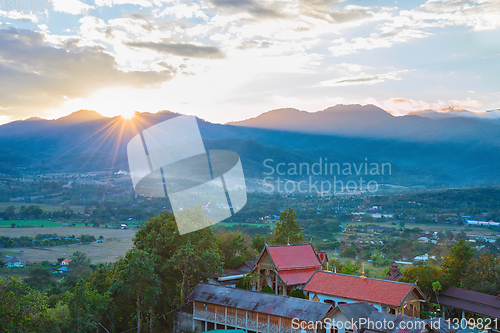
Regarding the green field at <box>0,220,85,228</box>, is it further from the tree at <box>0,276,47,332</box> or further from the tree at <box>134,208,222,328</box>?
the tree at <box>0,276,47,332</box>

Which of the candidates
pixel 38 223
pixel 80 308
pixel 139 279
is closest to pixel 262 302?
pixel 139 279

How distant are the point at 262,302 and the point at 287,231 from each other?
57.5 feet

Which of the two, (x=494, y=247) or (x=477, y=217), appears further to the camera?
(x=477, y=217)

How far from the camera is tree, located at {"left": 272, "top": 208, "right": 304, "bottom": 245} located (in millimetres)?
43344

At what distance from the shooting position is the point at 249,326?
87.8ft

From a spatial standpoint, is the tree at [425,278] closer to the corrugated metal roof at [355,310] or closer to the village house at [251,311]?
the corrugated metal roof at [355,310]

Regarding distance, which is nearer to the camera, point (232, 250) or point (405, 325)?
point (405, 325)

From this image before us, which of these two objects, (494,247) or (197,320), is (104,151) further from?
(197,320)

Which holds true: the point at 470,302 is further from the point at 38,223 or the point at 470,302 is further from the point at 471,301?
the point at 38,223

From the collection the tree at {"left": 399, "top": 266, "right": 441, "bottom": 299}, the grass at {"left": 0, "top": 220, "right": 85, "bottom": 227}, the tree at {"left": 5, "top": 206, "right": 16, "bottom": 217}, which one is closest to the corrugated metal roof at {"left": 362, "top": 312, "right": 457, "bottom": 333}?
the tree at {"left": 399, "top": 266, "right": 441, "bottom": 299}

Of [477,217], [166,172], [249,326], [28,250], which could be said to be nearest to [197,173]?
[166,172]

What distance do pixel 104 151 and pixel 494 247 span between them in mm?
151968

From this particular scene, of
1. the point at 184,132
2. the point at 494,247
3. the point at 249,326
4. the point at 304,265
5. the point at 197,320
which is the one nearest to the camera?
the point at 249,326

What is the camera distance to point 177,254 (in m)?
30.5
